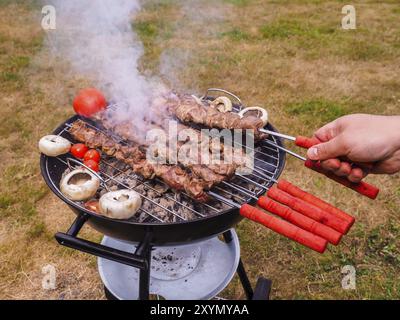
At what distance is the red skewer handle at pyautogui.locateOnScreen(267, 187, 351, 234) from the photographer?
2.25 m

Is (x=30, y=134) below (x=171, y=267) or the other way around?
the other way around

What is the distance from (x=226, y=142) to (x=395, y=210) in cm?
276

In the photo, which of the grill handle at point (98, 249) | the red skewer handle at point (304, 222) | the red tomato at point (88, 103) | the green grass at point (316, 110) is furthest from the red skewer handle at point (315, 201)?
the green grass at point (316, 110)

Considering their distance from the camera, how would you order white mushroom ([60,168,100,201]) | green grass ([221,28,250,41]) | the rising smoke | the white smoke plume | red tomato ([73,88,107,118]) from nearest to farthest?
white mushroom ([60,168,100,201]) → red tomato ([73,88,107,118]) → the white smoke plume → the rising smoke → green grass ([221,28,250,41])

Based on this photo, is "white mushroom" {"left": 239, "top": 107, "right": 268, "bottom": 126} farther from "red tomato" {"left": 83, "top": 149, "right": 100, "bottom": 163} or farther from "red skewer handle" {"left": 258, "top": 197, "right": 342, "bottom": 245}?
"red tomato" {"left": 83, "top": 149, "right": 100, "bottom": 163}

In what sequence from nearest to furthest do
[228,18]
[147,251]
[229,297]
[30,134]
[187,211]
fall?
[147,251]
[187,211]
[229,297]
[30,134]
[228,18]

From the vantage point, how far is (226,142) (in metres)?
3.34

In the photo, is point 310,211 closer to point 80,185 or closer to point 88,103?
point 80,185

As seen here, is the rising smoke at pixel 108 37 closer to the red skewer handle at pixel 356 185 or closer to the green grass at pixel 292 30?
the green grass at pixel 292 30

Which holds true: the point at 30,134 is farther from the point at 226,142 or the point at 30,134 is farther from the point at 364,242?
the point at 364,242

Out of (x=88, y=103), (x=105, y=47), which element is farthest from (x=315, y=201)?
(x=105, y=47)

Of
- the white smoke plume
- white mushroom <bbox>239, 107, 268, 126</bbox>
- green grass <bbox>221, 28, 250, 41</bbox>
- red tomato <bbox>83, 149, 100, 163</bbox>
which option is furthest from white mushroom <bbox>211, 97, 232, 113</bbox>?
green grass <bbox>221, 28, 250, 41</bbox>

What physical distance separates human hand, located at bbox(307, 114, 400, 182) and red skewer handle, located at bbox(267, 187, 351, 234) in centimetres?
41

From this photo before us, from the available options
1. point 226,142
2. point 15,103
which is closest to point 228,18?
point 15,103
